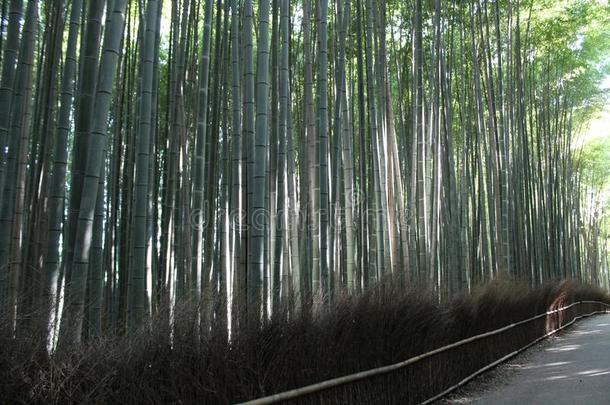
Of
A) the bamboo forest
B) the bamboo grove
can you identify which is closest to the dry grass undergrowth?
the bamboo forest

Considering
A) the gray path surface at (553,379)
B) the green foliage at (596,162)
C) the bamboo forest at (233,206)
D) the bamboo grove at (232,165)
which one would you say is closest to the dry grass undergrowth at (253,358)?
the bamboo forest at (233,206)

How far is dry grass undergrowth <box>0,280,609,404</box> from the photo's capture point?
1.69 m

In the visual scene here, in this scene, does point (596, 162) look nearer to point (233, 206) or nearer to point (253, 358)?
point (233, 206)

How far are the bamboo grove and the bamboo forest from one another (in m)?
0.02

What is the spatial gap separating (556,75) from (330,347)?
1134cm

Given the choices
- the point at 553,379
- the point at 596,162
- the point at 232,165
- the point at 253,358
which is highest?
the point at 596,162

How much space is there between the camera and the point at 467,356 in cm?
554

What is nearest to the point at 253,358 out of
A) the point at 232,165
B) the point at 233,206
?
the point at 232,165

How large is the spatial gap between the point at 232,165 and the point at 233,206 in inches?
63.4

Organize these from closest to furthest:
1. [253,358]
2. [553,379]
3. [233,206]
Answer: [253,358] → [553,379] → [233,206]

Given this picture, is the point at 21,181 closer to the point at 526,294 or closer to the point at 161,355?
the point at 161,355

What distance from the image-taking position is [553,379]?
5477 mm

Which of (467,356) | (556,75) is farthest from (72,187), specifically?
(556,75)

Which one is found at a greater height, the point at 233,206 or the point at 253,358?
the point at 233,206
